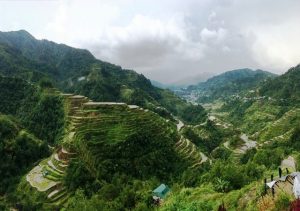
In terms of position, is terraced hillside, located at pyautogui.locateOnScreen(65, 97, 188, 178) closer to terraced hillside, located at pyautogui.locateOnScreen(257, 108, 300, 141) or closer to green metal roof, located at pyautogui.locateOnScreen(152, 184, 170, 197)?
green metal roof, located at pyautogui.locateOnScreen(152, 184, 170, 197)

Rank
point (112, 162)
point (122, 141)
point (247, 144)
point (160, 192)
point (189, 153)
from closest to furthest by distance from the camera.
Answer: point (160, 192) < point (112, 162) < point (122, 141) < point (189, 153) < point (247, 144)

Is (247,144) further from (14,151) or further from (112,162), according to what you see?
(14,151)

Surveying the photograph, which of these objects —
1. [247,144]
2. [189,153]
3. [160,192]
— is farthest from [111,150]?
[247,144]

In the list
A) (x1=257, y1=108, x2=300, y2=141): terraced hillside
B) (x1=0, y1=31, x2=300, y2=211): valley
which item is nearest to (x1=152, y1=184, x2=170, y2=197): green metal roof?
(x1=0, y1=31, x2=300, y2=211): valley

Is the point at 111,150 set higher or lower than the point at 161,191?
higher

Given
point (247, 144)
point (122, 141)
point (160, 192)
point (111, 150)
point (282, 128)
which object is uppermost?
point (122, 141)

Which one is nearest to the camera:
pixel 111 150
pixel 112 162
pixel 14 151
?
pixel 112 162

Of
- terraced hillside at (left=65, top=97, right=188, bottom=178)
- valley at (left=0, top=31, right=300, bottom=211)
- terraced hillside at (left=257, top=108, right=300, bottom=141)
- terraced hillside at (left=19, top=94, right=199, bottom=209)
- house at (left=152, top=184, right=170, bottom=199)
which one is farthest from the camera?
terraced hillside at (left=257, top=108, right=300, bottom=141)

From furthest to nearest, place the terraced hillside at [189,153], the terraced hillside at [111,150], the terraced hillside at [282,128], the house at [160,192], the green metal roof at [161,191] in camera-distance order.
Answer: the terraced hillside at [282,128] → the terraced hillside at [189,153] → the terraced hillside at [111,150] → the green metal roof at [161,191] → the house at [160,192]

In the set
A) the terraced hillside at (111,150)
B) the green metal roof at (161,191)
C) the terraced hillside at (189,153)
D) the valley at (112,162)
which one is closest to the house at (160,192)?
the green metal roof at (161,191)

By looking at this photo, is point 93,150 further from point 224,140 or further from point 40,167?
point 224,140

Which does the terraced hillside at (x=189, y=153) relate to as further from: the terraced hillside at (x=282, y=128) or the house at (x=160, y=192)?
the terraced hillside at (x=282, y=128)
